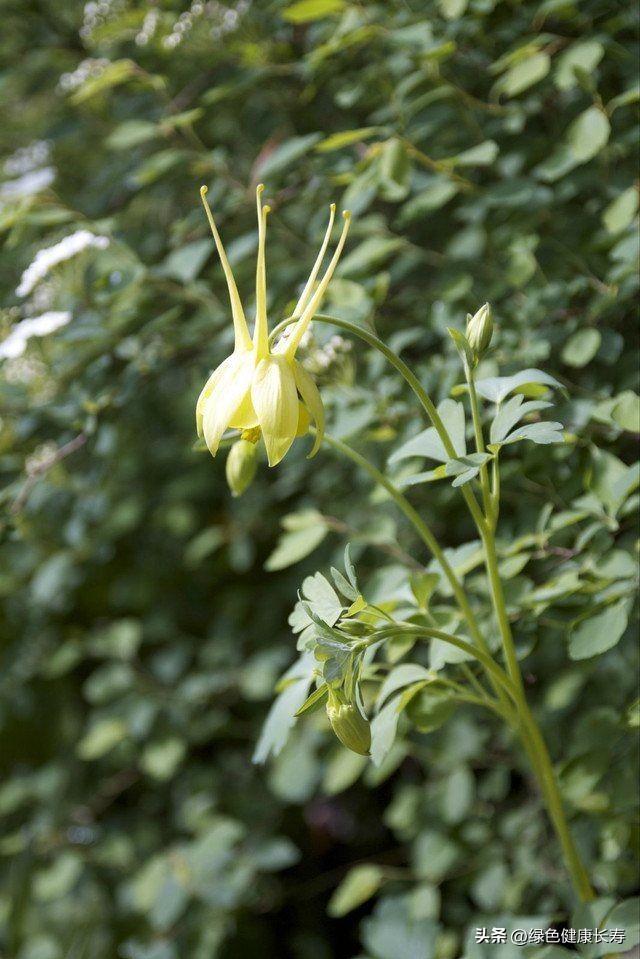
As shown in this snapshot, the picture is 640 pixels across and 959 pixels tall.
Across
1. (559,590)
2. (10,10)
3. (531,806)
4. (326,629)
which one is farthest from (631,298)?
(10,10)

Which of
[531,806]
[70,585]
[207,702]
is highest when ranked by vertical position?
[70,585]

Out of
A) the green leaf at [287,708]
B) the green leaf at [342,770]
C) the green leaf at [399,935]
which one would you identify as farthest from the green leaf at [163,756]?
the green leaf at [287,708]

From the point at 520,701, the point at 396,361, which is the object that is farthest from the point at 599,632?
the point at 396,361

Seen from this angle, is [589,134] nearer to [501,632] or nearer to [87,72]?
[501,632]

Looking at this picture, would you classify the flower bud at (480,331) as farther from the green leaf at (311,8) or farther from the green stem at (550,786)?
the green leaf at (311,8)

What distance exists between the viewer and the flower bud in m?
0.70

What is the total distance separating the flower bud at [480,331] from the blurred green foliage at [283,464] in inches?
8.3

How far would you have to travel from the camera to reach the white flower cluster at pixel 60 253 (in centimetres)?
109

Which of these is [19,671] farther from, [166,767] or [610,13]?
[610,13]

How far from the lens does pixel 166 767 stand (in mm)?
1429

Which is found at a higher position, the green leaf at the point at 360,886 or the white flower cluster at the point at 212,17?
the white flower cluster at the point at 212,17

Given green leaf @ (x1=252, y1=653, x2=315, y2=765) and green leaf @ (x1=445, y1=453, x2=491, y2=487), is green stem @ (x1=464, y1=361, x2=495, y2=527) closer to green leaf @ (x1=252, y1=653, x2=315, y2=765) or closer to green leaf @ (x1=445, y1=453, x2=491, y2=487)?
green leaf @ (x1=445, y1=453, x2=491, y2=487)

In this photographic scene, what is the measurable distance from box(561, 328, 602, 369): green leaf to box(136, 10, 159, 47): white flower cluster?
68cm

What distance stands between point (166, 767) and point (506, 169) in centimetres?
97
